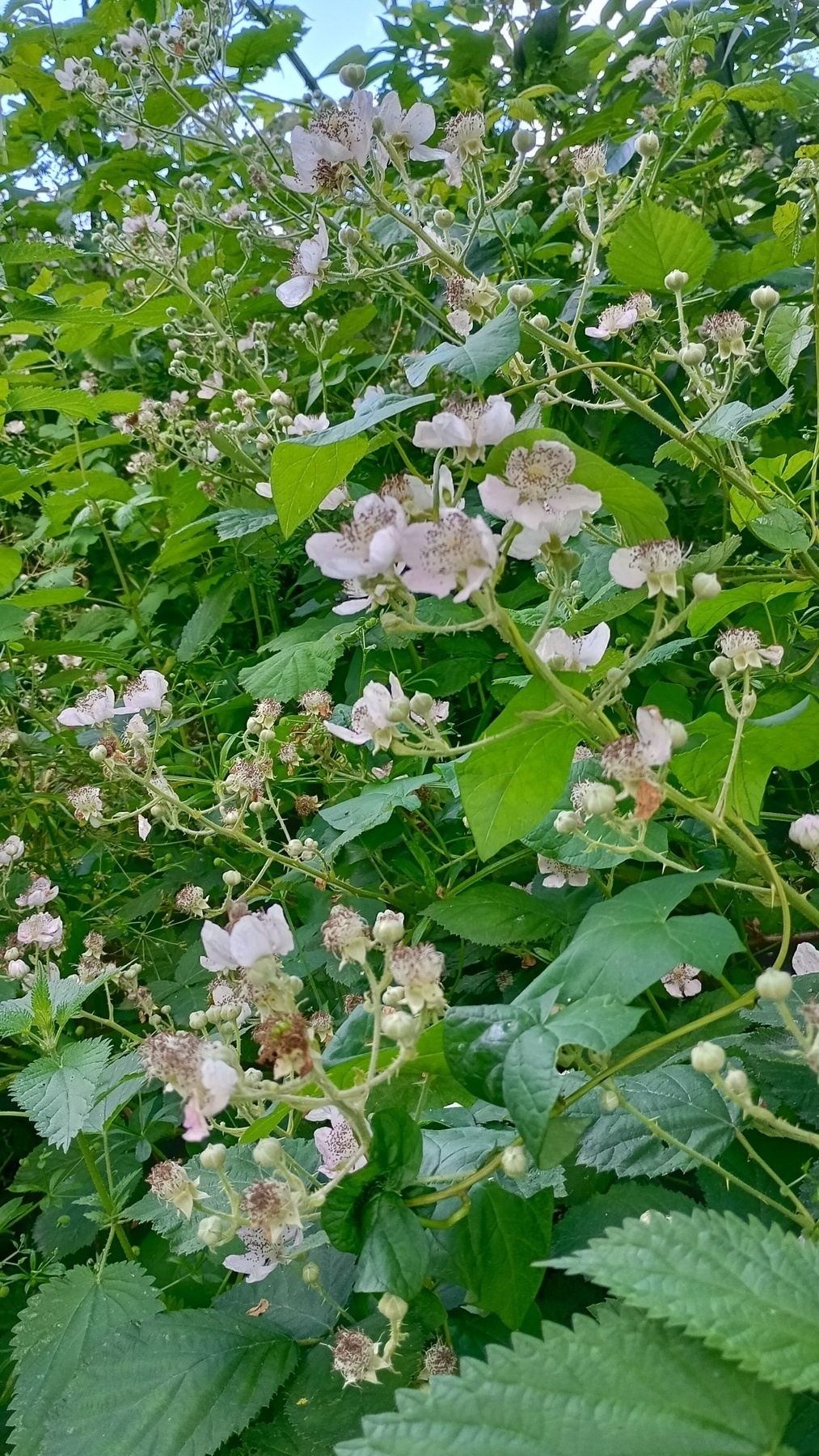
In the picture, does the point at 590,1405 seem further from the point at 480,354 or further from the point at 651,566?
the point at 480,354

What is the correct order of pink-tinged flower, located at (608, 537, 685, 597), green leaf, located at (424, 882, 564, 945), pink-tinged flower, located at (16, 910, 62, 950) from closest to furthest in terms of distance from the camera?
pink-tinged flower, located at (608, 537, 685, 597) → green leaf, located at (424, 882, 564, 945) → pink-tinged flower, located at (16, 910, 62, 950)

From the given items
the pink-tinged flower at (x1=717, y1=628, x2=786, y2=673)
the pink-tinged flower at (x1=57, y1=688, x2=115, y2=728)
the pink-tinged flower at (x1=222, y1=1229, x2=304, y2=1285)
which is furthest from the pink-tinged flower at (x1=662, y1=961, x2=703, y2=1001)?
the pink-tinged flower at (x1=57, y1=688, x2=115, y2=728)

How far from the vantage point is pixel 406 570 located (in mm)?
745

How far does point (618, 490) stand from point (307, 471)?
25 cm

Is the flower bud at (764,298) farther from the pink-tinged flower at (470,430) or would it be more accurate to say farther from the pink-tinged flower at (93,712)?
the pink-tinged flower at (93,712)

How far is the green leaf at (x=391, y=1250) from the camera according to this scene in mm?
651

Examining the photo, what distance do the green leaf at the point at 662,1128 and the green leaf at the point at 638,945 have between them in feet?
0.72

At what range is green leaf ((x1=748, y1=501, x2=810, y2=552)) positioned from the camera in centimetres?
101

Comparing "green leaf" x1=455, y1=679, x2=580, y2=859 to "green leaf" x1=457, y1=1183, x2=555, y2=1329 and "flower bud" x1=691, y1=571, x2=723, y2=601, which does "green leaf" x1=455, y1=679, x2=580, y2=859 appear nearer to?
"flower bud" x1=691, y1=571, x2=723, y2=601

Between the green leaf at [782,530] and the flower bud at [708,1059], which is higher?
the green leaf at [782,530]

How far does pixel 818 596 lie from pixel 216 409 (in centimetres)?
127

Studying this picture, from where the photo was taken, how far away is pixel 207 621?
1.97m

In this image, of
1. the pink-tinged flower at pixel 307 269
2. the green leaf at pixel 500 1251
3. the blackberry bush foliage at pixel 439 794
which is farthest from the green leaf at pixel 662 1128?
the pink-tinged flower at pixel 307 269

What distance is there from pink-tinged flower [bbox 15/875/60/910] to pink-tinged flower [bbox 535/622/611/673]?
1.21 meters
